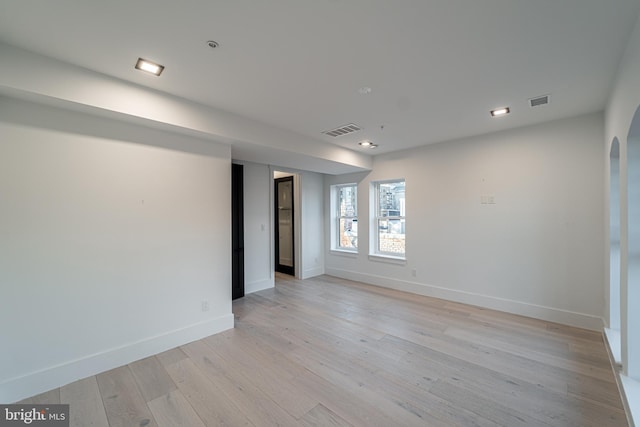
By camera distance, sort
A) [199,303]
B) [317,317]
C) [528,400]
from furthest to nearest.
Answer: [317,317]
[199,303]
[528,400]

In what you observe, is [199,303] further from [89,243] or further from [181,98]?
[181,98]

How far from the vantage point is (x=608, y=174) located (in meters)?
2.66

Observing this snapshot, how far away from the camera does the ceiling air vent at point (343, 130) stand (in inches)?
136

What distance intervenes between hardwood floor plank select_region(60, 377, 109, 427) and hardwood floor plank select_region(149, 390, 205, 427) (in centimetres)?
30

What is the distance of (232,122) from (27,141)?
1667 mm

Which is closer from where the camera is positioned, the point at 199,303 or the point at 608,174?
the point at 608,174

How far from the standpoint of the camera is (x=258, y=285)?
15.8ft

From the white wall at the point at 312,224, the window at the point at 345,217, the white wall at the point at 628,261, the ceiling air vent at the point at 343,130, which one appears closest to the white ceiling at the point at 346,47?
the white wall at the point at 628,261

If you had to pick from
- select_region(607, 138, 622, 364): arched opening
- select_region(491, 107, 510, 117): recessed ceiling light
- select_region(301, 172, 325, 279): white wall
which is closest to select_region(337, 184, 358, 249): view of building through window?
select_region(301, 172, 325, 279): white wall

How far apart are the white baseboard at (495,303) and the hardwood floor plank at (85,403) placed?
415cm

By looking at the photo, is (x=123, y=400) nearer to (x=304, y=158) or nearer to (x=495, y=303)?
(x=304, y=158)

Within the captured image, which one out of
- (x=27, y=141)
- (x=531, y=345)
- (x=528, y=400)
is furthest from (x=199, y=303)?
(x=531, y=345)

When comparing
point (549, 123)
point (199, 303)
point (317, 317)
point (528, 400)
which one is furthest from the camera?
point (317, 317)

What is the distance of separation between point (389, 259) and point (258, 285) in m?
2.48
